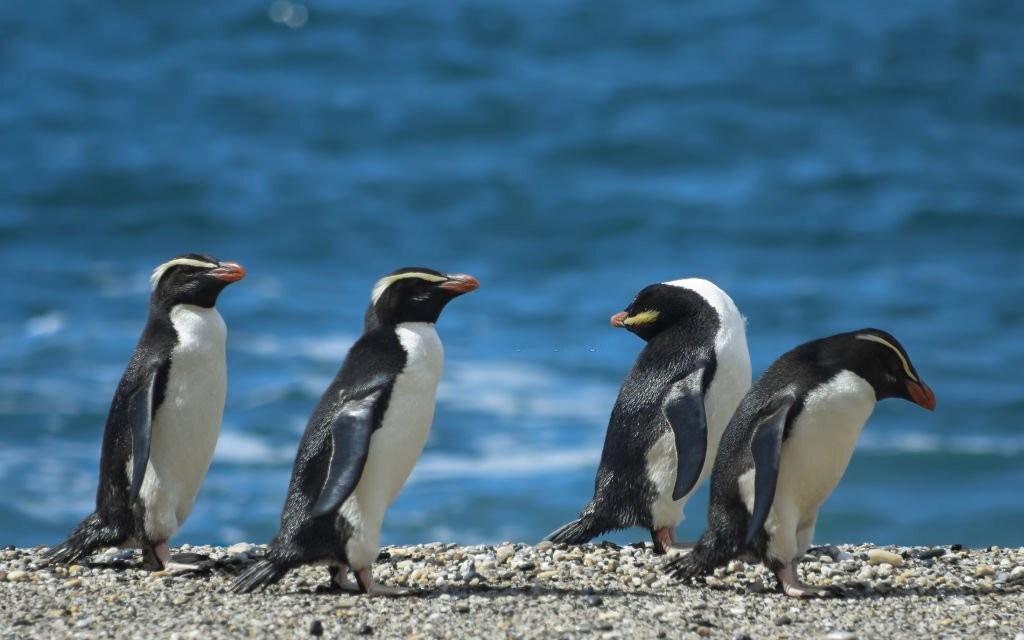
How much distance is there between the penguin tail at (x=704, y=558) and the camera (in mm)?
5516

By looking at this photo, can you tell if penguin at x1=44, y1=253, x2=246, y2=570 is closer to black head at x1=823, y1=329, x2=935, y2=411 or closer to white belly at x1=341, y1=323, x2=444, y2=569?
white belly at x1=341, y1=323, x2=444, y2=569

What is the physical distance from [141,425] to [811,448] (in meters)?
2.49

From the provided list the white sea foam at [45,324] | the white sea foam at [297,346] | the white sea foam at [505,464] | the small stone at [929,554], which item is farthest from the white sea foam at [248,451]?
the small stone at [929,554]

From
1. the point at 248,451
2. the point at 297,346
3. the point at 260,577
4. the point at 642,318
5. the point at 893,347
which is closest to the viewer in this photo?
the point at 260,577

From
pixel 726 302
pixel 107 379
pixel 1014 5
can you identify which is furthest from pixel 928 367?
pixel 1014 5

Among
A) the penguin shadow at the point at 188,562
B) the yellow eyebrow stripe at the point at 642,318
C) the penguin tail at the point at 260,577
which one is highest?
the yellow eyebrow stripe at the point at 642,318

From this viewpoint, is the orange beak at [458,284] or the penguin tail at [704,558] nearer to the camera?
the penguin tail at [704,558]

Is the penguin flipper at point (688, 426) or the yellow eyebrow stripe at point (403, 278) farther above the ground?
the yellow eyebrow stripe at point (403, 278)

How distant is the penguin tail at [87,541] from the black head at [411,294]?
4.50 ft

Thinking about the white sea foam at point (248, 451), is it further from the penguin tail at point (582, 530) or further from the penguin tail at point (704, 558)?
the penguin tail at point (704, 558)

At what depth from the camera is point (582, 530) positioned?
6.43 m

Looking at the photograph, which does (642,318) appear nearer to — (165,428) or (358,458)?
(358,458)

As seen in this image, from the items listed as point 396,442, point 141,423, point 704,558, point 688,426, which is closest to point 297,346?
point 141,423

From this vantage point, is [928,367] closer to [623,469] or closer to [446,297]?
[623,469]
